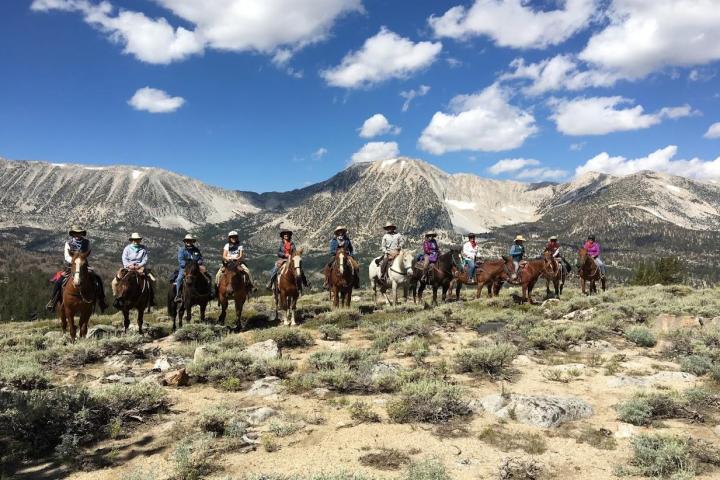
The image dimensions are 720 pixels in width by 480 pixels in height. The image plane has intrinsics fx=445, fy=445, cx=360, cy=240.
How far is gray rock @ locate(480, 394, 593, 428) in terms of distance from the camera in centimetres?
875

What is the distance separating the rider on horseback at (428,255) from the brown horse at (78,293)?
52.8ft

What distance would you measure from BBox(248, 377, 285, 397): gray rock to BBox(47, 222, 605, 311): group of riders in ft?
27.3

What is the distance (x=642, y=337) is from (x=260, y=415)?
41.5 feet

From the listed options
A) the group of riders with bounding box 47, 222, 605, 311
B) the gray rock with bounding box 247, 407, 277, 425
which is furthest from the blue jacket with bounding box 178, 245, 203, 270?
the gray rock with bounding box 247, 407, 277, 425

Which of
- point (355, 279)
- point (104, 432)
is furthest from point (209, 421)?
point (355, 279)

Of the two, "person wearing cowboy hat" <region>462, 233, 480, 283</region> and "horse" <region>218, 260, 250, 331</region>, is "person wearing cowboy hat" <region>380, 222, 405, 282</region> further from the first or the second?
"horse" <region>218, 260, 250, 331</region>

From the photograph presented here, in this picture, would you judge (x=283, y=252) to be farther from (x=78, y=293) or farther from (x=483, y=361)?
(x=483, y=361)

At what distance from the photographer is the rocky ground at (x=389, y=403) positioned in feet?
23.2

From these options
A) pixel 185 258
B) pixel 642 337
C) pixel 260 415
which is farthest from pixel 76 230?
pixel 642 337

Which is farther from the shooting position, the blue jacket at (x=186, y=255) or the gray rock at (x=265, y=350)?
the blue jacket at (x=186, y=255)

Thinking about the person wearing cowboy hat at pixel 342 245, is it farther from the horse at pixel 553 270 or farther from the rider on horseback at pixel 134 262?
the horse at pixel 553 270

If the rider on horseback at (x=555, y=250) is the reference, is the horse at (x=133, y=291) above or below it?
below

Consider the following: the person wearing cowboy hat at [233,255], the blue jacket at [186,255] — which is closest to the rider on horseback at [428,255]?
the person wearing cowboy hat at [233,255]

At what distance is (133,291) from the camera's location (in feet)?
59.9
